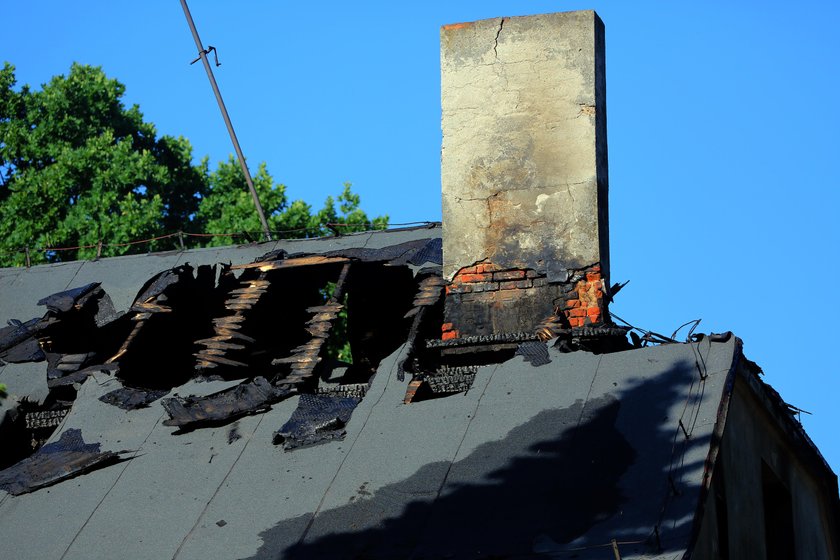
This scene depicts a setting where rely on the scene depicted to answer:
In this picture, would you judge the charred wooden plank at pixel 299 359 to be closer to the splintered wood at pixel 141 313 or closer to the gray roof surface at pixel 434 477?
the gray roof surface at pixel 434 477

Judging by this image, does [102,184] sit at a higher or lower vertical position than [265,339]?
higher

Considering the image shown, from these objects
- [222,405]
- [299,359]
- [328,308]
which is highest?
[328,308]

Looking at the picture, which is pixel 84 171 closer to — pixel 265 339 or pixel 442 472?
pixel 265 339

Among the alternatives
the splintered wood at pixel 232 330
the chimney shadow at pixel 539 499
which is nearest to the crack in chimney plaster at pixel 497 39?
the splintered wood at pixel 232 330

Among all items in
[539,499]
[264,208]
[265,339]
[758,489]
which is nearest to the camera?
[539,499]

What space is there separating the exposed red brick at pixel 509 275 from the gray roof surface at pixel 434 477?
131 centimetres

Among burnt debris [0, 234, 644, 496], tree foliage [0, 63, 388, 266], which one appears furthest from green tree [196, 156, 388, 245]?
burnt debris [0, 234, 644, 496]

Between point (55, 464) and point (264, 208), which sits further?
point (264, 208)

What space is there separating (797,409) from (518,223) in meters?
2.72

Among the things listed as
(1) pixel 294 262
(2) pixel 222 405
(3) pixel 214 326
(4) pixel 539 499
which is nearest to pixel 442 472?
(4) pixel 539 499

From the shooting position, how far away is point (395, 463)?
34.4 ft

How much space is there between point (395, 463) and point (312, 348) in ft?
7.49

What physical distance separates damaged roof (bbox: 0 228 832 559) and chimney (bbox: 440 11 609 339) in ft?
2.17

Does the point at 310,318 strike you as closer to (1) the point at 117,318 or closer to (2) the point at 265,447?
(1) the point at 117,318
